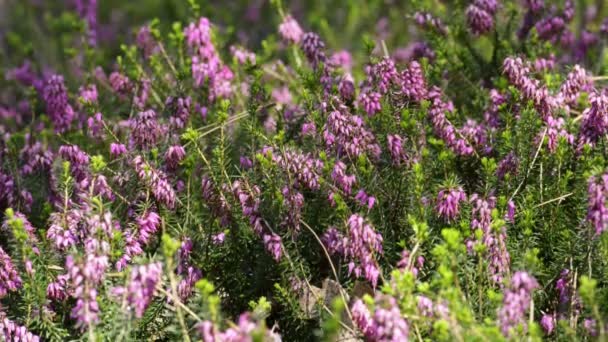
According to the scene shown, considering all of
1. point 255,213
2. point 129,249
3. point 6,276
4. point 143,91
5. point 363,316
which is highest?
point 143,91

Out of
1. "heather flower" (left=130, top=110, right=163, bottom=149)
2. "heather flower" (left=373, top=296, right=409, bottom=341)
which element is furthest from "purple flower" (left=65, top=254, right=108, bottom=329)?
"heather flower" (left=373, top=296, right=409, bottom=341)

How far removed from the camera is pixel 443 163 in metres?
4.85

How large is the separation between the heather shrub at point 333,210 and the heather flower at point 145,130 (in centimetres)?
1

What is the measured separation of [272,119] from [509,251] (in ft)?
9.00

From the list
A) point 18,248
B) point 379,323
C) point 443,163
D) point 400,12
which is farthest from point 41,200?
point 400,12

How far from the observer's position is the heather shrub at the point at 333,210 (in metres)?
3.71

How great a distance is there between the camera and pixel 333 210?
186 inches

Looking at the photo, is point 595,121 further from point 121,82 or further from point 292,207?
point 121,82

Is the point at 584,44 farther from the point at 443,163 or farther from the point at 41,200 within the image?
the point at 41,200

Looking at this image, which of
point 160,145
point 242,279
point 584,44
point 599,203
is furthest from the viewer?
point 584,44

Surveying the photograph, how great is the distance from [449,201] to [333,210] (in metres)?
0.77

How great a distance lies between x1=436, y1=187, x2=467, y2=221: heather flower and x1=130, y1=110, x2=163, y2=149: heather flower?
71.5 inches

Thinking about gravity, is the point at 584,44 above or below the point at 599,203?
above

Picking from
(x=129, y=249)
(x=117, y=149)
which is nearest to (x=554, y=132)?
(x=129, y=249)
